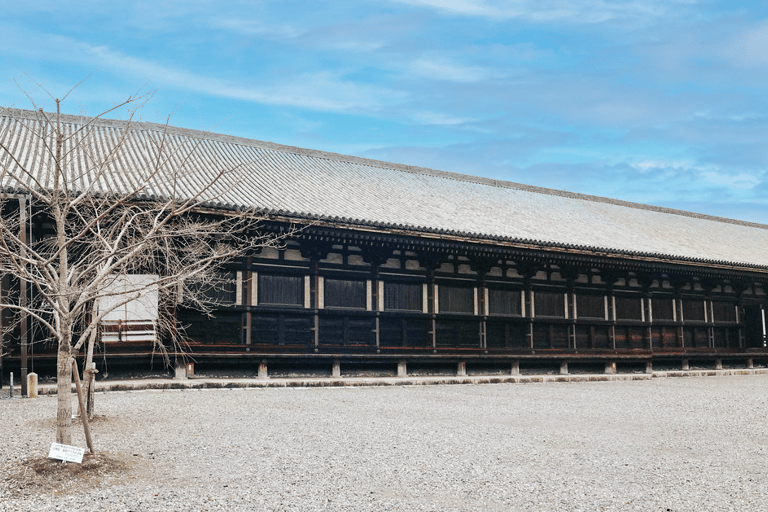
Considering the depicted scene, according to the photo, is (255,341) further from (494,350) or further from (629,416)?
(629,416)

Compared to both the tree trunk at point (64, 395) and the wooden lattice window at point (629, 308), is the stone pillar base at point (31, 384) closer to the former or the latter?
the tree trunk at point (64, 395)

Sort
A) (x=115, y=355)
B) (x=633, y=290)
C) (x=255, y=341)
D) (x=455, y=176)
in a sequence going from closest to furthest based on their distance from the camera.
Answer: (x=115, y=355) → (x=255, y=341) → (x=633, y=290) → (x=455, y=176)

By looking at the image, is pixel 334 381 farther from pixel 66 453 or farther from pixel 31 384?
pixel 66 453

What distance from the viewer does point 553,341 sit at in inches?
781

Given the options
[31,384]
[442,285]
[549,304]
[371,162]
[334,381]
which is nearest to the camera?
[31,384]

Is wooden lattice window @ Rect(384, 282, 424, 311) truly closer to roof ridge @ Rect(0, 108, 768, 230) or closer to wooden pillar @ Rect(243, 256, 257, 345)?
wooden pillar @ Rect(243, 256, 257, 345)

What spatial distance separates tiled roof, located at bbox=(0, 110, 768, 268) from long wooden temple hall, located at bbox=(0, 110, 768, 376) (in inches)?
4.5

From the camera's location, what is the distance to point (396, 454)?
24.0ft

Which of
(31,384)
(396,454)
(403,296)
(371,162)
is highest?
(371,162)

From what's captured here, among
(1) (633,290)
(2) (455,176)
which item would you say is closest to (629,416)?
(1) (633,290)

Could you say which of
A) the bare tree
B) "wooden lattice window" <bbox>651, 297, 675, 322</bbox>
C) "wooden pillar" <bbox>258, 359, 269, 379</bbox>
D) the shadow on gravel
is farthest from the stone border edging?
the shadow on gravel

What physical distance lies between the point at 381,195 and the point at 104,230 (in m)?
11.8

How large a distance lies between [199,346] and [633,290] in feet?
47.0

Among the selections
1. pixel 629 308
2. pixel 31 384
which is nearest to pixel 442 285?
pixel 629 308
